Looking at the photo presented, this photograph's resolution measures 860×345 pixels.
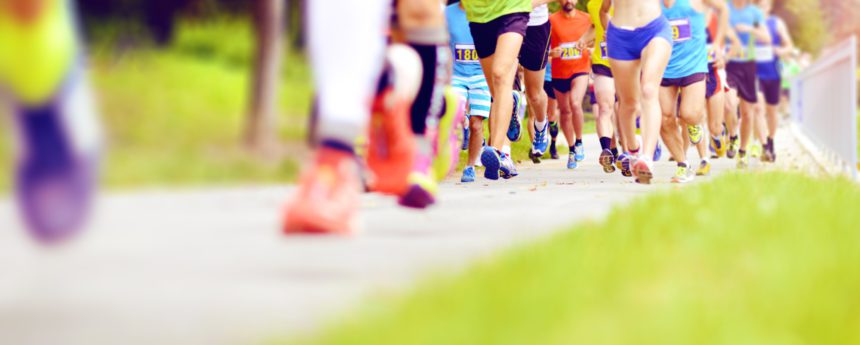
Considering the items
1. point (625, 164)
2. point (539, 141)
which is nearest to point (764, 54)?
point (539, 141)

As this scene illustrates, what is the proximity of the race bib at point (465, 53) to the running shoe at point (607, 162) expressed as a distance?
1408 mm

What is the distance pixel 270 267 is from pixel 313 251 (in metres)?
0.28

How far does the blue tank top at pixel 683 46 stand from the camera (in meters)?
9.42

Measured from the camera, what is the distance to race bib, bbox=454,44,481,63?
889 centimetres

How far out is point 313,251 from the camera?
9.43ft

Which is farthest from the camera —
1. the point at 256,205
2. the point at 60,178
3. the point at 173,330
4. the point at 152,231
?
the point at 256,205

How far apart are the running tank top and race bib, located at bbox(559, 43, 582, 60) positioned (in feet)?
1.12

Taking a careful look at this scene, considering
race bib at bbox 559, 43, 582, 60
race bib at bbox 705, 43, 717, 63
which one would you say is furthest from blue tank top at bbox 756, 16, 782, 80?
race bib at bbox 559, 43, 582, 60

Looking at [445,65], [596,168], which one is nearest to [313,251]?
[445,65]

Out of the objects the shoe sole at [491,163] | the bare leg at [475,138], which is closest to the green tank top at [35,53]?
the shoe sole at [491,163]

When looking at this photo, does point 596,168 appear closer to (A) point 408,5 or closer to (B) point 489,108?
(B) point 489,108

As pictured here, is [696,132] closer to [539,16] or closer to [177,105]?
[539,16]

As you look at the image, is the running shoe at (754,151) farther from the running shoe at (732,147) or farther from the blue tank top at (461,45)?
the blue tank top at (461,45)

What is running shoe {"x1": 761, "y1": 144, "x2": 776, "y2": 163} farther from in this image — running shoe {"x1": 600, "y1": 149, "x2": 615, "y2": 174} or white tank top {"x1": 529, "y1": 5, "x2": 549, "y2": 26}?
white tank top {"x1": 529, "y1": 5, "x2": 549, "y2": 26}
